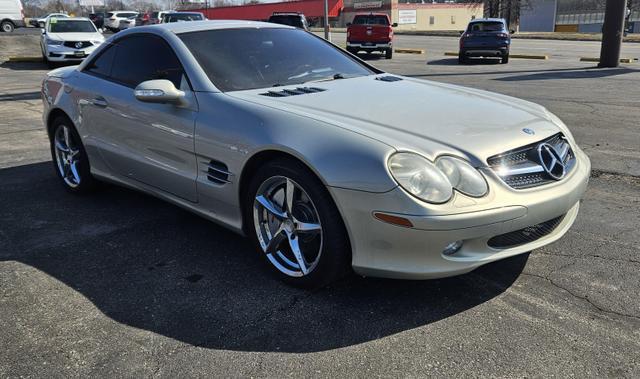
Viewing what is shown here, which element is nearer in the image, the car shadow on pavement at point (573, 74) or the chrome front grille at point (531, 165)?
the chrome front grille at point (531, 165)

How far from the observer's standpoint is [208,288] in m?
3.38

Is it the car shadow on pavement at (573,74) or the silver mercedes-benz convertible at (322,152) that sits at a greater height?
the silver mercedes-benz convertible at (322,152)

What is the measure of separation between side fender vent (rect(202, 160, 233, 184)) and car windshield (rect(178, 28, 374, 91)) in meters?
0.53

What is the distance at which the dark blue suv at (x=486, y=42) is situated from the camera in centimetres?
1878

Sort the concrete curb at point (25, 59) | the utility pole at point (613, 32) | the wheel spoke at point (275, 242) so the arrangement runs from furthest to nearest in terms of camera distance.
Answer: the concrete curb at point (25, 59) < the utility pole at point (613, 32) < the wheel spoke at point (275, 242)

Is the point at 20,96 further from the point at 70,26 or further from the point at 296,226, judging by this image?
the point at 296,226

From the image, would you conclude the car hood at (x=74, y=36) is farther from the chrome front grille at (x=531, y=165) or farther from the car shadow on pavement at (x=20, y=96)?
the chrome front grille at (x=531, y=165)

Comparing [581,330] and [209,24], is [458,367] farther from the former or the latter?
[209,24]

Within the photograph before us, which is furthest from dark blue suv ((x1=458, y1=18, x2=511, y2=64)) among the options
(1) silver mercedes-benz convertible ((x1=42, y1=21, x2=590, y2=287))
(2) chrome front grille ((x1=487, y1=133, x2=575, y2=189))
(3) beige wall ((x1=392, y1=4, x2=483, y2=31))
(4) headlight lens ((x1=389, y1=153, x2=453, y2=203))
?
(3) beige wall ((x1=392, y1=4, x2=483, y2=31))

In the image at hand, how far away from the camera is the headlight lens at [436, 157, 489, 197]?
280 cm

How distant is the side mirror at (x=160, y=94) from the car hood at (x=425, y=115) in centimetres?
35

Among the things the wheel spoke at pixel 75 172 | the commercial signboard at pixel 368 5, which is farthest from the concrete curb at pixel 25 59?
the commercial signboard at pixel 368 5

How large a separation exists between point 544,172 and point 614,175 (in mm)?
2864

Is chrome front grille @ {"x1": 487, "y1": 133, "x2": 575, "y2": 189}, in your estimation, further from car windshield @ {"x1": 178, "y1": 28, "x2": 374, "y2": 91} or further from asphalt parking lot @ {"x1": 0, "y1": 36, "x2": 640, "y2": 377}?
car windshield @ {"x1": 178, "y1": 28, "x2": 374, "y2": 91}
